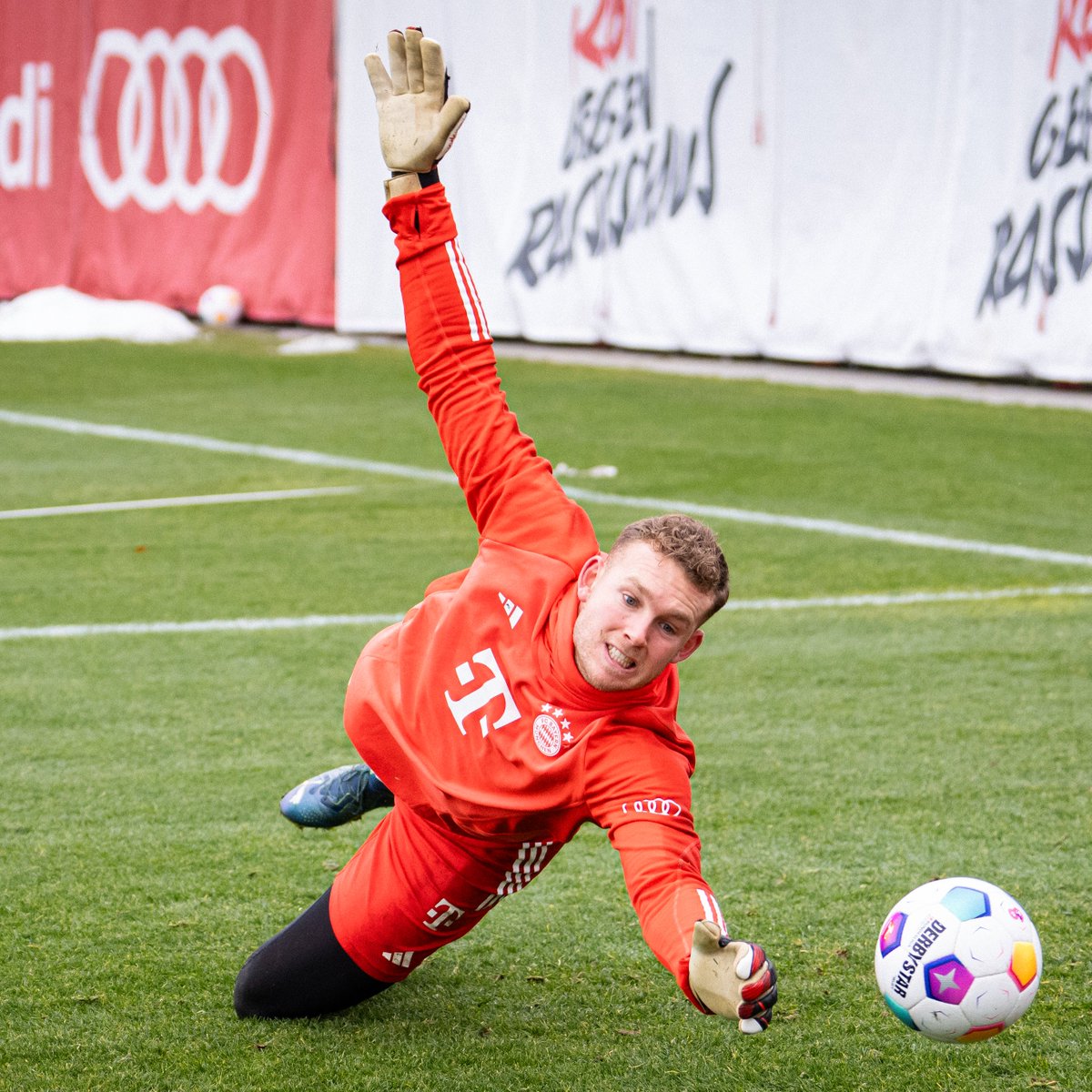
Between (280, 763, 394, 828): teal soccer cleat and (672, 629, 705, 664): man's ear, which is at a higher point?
(672, 629, 705, 664): man's ear

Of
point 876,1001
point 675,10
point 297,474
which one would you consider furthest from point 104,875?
point 675,10

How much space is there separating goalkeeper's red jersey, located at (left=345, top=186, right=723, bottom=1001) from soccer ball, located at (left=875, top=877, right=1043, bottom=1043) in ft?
1.66

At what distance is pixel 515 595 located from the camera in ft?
11.4

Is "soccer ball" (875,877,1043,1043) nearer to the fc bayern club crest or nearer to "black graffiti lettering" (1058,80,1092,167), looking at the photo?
the fc bayern club crest

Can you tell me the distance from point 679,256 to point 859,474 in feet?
17.7

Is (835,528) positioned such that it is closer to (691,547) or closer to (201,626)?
(201,626)

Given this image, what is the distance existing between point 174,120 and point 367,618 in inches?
538

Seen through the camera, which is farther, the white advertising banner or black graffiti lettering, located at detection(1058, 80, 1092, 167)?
the white advertising banner

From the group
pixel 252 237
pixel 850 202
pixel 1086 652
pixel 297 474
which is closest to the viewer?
pixel 1086 652

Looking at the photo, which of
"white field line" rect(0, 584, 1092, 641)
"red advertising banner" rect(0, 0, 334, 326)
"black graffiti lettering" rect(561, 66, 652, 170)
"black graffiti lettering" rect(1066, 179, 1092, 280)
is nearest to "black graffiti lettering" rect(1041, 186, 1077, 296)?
"black graffiti lettering" rect(1066, 179, 1092, 280)

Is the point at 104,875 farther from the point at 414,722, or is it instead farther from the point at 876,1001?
the point at 876,1001

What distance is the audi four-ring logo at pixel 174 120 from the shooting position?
18734 millimetres

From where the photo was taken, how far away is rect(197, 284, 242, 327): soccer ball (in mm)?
18797

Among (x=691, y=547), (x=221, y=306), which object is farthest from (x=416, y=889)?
(x=221, y=306)
